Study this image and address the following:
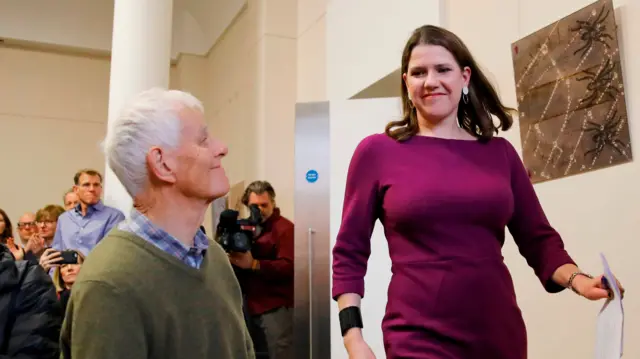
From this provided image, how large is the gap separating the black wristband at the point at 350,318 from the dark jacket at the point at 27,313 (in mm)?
1030

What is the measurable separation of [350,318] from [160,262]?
0.42 metres

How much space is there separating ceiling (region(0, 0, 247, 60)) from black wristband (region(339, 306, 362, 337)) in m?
5.84

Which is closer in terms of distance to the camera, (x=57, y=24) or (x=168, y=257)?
(x=168, y=257)

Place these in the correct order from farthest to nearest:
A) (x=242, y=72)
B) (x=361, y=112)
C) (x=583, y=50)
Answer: (x=242, y=72) → (x=361, y=112) → (x=583, y=50)

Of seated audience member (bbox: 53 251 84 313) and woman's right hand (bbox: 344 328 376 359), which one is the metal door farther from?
woman's right hand (bbox: 344 328 376 359)

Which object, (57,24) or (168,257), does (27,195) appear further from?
(168,257)

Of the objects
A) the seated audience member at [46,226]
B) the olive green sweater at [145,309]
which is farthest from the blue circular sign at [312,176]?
the olive green sweater at [145,309]

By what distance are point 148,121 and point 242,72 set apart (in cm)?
504

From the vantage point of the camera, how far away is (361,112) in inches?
156

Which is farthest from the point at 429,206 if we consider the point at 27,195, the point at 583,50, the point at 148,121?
the point at 27,195

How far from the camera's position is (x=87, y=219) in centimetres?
416

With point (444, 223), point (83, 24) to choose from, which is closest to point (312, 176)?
point (444, 223)

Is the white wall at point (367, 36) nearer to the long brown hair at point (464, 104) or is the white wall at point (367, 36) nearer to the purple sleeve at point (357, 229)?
the long brown hair at point (464, 104)

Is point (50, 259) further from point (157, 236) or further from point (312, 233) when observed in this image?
point (157, 236)
